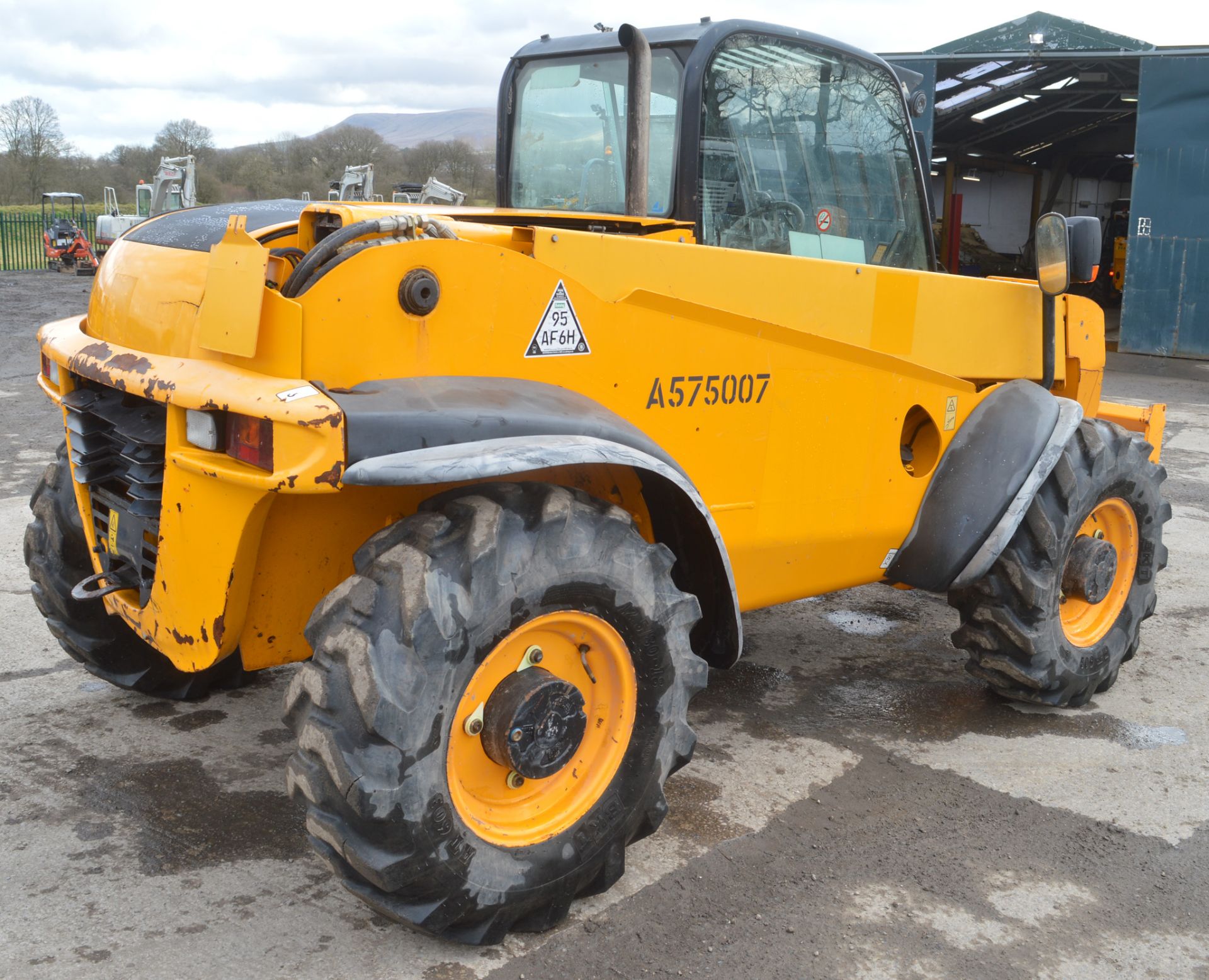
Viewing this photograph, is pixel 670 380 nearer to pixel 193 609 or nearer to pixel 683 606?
pixel 683 606

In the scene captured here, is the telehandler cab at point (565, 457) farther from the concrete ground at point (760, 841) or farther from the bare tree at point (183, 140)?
the bare tree at point (183, 140)

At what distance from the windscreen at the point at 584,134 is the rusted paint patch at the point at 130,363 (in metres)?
1.63

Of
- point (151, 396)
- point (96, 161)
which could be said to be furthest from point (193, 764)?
point (96, 161)

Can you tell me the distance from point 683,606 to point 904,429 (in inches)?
58.9

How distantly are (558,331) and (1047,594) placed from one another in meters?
2.13

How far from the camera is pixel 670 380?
312cm

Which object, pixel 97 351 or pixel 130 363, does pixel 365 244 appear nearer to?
pixel 130 363

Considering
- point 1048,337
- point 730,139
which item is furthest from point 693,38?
point 1048,337

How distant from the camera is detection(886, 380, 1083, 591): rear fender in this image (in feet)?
12.8

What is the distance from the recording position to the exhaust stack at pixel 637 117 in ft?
10.7

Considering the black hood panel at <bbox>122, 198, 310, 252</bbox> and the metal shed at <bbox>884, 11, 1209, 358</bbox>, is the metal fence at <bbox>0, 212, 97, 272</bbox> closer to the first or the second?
the metal shed at <bbox>884, 11, 1209, 358</bbox>

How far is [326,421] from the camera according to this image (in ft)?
7.73

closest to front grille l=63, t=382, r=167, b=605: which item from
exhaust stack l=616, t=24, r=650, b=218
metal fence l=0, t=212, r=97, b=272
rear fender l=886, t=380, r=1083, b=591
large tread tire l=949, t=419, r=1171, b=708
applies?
exhaust stack l=616, t=24, r=650, b=218

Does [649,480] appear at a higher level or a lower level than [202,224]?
lower
